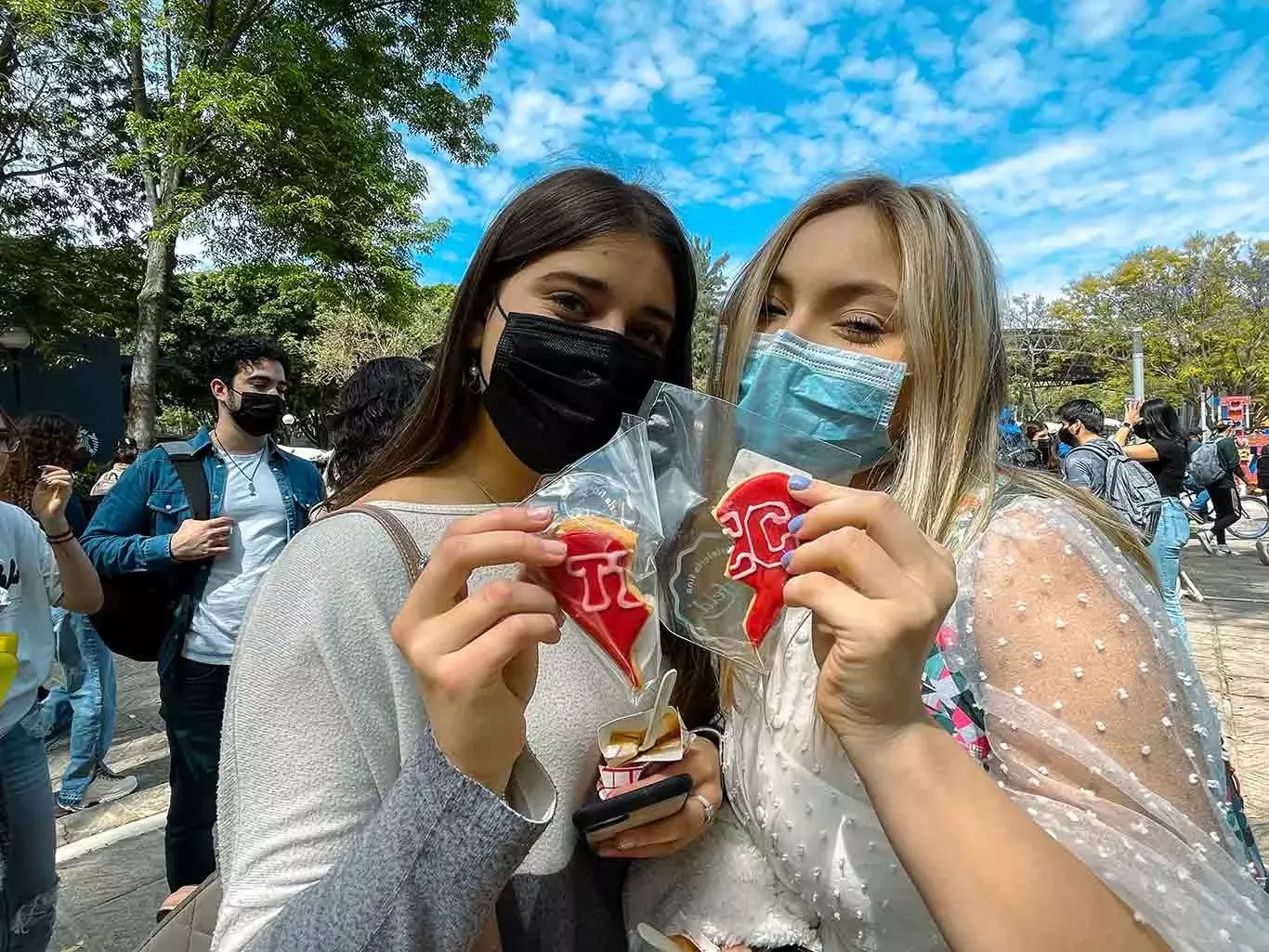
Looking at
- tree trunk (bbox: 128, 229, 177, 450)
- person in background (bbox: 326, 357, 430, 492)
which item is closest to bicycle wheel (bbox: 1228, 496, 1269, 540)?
person in background (bbox: 326, 357, 430, 492)

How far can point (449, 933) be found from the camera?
91 centimetres

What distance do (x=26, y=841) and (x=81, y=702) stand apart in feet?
7.26

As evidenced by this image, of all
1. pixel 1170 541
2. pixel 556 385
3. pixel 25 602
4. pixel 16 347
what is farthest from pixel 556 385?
pixel 16 347

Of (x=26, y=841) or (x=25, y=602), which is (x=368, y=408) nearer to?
(x=25, y=602)

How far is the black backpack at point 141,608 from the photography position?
3.32 metres

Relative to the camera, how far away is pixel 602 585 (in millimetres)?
1064

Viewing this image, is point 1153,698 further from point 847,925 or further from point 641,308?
point 641,308

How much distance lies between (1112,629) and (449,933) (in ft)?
3.22

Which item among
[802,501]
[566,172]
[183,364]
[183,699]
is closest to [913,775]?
[802,501]

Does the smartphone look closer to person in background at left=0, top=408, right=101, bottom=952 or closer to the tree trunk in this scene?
person in background at left=0, top=408, right=101, bottom=952

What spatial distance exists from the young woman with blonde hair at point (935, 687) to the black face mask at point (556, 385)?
28 centimetres

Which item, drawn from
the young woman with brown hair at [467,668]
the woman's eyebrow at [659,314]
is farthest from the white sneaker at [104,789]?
the woman's eyebrow at [659,314]

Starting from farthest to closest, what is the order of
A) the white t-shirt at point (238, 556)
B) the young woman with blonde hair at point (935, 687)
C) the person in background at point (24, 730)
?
the white t-shirt at point (238, 556)
the person in background at point (24, 730)
the young woman with blonde hair at point (935, 687)

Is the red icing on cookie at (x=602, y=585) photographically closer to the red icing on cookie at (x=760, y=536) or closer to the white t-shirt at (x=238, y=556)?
the red icing on cookie at (x=760, y=536)
